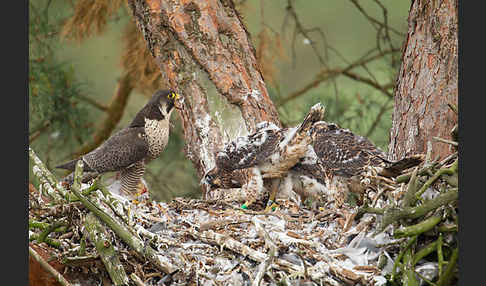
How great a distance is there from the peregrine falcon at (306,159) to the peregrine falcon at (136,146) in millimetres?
362

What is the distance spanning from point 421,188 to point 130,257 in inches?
33.1

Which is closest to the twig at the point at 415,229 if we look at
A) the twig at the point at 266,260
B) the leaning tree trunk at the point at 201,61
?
the twig at the point at 266,260

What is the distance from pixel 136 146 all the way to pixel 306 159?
759 millimetres

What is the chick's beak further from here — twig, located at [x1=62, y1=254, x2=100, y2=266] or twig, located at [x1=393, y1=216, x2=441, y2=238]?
twig, located at [x1=393, y1=216, x2=441, y2=238]

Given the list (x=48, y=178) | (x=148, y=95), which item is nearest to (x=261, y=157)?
(x=48, y=178)

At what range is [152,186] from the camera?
4.27 meters

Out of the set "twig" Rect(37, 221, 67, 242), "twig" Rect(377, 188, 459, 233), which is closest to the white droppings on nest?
"twig" Rect(377, 188, 459, 233)

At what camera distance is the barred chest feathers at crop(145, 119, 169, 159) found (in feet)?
8.59

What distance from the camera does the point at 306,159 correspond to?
2.33 m

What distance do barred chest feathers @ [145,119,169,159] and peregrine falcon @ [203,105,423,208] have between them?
0.35 metres

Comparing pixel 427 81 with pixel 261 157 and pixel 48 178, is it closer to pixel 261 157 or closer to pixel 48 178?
pixel 261 157

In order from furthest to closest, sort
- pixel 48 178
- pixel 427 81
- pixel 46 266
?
pixel 427 81
pixel 48 178
pixel 46 266

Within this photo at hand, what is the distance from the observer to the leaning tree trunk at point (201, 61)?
2.69 m

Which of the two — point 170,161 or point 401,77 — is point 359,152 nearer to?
point 401,77
